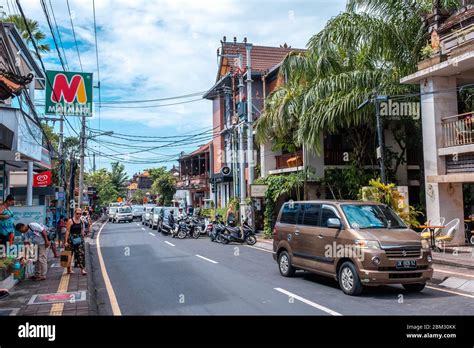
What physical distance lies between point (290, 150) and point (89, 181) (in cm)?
4868

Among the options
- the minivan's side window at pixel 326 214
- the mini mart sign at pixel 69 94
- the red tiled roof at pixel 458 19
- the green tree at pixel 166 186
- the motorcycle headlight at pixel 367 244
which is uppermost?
the red tiled roof at pixel 458 19

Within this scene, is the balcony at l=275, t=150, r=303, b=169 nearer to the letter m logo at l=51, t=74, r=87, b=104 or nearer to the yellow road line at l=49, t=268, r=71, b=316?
the letter m logo at l=51, t=74, r=87, b=104

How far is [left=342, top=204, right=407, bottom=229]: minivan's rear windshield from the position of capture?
9.55 m

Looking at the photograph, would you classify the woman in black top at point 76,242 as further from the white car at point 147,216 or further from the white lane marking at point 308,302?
the white car at point 147,216

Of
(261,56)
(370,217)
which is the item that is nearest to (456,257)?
(370,217)

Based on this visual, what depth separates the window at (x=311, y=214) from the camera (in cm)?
1057

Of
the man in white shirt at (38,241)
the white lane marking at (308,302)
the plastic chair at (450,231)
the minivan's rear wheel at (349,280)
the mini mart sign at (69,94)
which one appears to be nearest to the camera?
the white lane marking at (308,302)

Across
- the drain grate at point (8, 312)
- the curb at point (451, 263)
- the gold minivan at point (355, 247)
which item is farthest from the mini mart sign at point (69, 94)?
the curb at point (451, 263)

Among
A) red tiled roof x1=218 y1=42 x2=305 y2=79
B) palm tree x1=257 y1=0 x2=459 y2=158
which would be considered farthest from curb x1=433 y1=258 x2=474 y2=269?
red tiled roof x1=218 y1=42 x2=305 y2=79

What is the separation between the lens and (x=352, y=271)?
9.02m

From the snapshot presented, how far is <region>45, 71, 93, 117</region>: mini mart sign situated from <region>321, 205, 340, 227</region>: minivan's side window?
11036mm

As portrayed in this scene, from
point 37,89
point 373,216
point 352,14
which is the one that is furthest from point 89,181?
point 373,216

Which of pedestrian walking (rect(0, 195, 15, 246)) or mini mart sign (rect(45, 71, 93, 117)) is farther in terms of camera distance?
mini mart sign (rect(45, 71, 93, 117))
